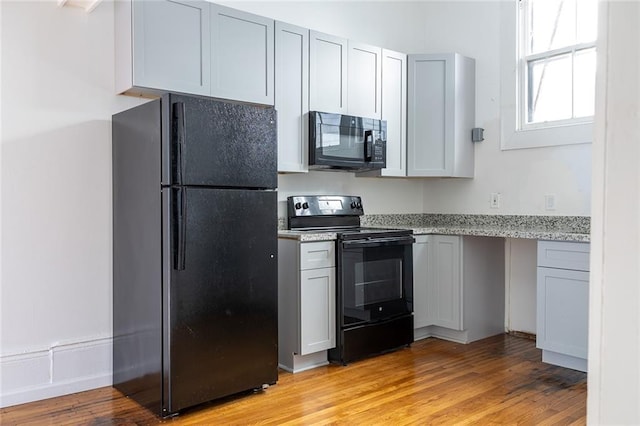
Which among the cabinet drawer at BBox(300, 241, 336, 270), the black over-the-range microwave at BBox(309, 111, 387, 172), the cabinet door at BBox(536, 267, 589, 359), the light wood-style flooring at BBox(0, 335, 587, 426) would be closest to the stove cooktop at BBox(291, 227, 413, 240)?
the cabinet drawer at BBox(300, 241, 336, 270)

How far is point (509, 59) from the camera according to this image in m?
4.11

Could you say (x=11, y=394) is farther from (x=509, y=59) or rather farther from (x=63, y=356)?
(x=509, y=59)

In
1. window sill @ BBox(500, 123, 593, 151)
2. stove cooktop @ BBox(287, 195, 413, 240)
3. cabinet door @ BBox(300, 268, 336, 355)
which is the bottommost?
cabinet door @ BBox(300, 268, 336, 355)

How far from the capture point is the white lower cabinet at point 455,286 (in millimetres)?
3883

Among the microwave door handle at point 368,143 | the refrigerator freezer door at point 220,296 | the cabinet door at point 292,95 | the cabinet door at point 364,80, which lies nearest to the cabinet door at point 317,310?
the refrigerator freezer door at point 220,296

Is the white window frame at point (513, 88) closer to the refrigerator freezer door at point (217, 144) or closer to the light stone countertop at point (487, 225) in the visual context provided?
the light stone countertop at point (487, 225)

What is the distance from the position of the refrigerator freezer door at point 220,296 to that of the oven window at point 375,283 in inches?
25.4

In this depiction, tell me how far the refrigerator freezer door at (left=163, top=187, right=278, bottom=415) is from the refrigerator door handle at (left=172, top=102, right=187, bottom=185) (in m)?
0.09

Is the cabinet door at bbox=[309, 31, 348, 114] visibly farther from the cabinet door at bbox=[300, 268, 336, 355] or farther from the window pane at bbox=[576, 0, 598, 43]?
the window pane at bbox=[576, 0, 598, 43]

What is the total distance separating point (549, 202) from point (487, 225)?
1.78 feet

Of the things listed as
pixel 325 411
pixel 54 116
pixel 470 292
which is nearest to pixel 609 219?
pixel 325 411

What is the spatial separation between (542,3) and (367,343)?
290cm

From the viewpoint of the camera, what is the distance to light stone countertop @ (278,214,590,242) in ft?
10.9

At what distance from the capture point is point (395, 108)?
4.11 metres
